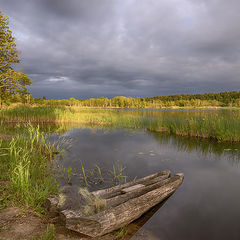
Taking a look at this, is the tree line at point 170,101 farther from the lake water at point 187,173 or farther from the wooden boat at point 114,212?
the wooden boat at point 114,212

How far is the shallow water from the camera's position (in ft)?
12.2

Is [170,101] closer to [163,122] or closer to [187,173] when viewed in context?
[163,122]

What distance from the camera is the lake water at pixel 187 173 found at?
3.73 m

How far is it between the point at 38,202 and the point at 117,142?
28.1 feet

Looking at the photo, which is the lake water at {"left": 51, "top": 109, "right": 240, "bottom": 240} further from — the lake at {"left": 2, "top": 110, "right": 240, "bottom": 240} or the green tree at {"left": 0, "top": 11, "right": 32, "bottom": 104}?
the green tree at {"left": 0, "top": 11, "right": 32, "bottom": 104}

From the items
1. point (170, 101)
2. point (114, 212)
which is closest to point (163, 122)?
point (114, 212)

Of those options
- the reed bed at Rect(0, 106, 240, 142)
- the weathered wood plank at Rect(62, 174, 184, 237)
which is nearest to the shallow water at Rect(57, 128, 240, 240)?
the weathered wood plank at Rect(62, 174, 184, 237)

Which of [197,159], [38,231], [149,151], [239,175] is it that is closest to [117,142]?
[149,151]

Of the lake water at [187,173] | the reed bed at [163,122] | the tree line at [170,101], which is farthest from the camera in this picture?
the tree line at [170,101]

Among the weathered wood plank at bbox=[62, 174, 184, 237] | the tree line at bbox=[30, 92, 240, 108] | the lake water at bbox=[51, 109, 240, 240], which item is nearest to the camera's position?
the weathered wood plank at bbox=[62, 174, 184, 237]

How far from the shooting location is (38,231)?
276 centimetres

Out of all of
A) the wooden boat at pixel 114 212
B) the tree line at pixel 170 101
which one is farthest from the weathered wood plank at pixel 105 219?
the tree line at pixel 170 101

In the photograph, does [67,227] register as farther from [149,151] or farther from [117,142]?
[117,142]

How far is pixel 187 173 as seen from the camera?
680 cm
